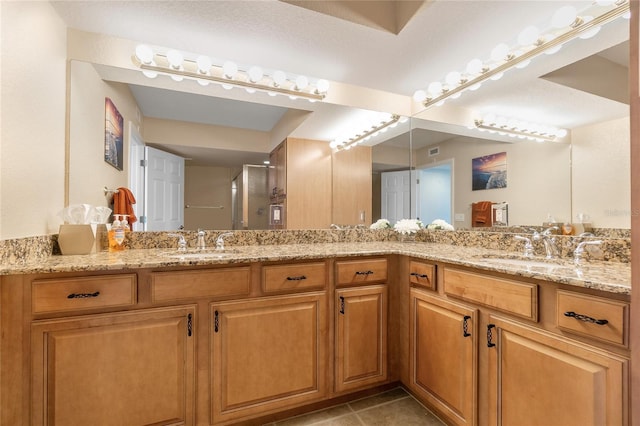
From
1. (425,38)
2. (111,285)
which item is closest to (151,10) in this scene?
(111,285)

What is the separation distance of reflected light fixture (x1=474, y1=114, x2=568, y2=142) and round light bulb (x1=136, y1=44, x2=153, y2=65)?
2.21m

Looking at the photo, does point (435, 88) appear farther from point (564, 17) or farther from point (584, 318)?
point (584, 318)

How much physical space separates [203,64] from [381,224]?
1.79 meters

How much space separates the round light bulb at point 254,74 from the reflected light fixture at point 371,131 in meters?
0.81

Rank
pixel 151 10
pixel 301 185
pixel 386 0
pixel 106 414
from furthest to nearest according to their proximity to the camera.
A: pixel 301 185
pixel 386 0
pixel 151 10
pixel 106 414

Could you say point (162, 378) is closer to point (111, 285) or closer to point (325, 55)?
point (111, 285)

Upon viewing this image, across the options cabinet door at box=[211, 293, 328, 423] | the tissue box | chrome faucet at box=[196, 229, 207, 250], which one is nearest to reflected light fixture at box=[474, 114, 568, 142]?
cabinet door at box=[211, 293, 328, 423]

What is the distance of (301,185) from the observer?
2.23 meters

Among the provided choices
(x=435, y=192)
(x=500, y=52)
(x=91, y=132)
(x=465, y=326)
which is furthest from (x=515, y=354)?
(x=91, y=132)

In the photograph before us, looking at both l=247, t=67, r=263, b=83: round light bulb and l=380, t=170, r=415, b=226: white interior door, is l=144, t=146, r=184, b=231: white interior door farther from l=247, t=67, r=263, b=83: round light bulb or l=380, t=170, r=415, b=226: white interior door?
l=380, t=170, r=415, b=226: white interior door

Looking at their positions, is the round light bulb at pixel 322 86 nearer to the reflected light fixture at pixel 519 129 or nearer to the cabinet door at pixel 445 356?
the reflected light fixture at pixel 519 129

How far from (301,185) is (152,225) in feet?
3.45

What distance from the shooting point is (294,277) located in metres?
1.52

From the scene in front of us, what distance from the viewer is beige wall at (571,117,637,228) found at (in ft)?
4.31
